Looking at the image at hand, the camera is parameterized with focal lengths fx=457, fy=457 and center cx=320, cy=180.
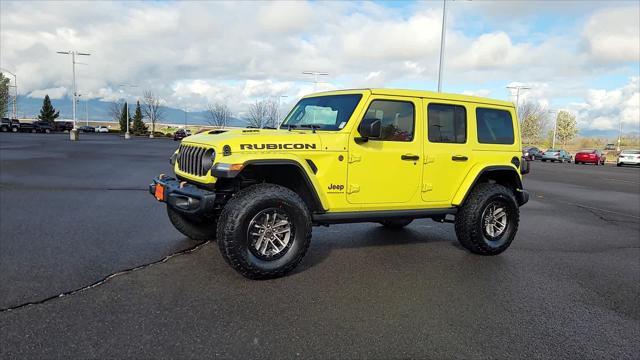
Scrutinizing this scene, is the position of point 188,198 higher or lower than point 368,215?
higher

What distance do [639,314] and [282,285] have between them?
10.8 ft

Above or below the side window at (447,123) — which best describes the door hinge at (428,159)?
below

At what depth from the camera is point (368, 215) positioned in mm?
5094

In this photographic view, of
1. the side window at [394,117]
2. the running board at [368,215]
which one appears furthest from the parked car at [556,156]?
the side window at [394,117]

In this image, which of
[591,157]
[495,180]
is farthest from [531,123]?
[495,180]

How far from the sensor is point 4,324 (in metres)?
3.40

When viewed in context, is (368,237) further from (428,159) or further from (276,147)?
(276,147)

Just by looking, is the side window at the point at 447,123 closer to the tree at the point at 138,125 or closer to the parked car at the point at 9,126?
the parked car at the point at 9,126

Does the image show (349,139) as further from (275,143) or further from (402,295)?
(402,295)

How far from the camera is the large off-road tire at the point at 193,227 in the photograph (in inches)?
227

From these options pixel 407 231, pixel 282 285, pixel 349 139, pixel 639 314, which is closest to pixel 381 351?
pixel 282 285

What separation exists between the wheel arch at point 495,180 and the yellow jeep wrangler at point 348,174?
15 mm

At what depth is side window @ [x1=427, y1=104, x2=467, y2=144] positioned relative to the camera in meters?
5.55

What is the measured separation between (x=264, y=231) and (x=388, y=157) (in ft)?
5.32
